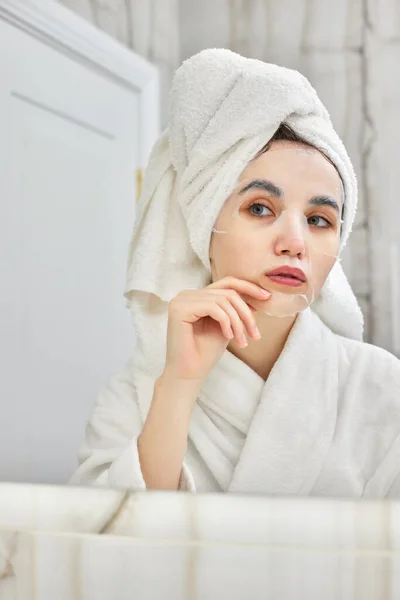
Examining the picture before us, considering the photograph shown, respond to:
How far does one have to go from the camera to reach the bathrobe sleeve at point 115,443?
0.56m

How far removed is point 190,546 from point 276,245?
0.26 metres

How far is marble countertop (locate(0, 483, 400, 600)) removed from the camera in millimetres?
462

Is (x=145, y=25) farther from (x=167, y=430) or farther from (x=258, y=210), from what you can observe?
(x=167, y=430)

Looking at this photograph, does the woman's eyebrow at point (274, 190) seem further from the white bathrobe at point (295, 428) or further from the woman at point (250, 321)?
the white bathrobe at point (295, 428)

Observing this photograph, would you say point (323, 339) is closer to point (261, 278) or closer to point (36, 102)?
point (261, 278)

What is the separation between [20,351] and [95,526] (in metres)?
→ 0.27

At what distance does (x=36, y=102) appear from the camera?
29.1 inches

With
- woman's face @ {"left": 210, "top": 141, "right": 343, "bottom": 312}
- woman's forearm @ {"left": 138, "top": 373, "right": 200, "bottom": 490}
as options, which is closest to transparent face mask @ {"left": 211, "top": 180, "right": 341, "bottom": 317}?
woman's face @ {"left": 210, "top": 141, "right": 343, "bottom": 312}

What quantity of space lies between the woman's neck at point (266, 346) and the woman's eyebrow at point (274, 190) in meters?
0.11

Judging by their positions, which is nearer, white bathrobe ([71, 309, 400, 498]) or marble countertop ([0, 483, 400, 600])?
marble countertop ([0, 483, 400, 600])

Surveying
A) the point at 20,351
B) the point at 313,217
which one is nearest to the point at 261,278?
the point at 313,217

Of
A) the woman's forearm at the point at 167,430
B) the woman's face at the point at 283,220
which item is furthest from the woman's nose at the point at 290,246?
the woman's forearm at the point at 167,430

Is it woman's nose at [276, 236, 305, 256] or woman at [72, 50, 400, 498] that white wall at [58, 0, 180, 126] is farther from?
woman's nose at [276, 236, 305, 256]

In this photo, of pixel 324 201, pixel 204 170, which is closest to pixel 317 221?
pixel 324 201
